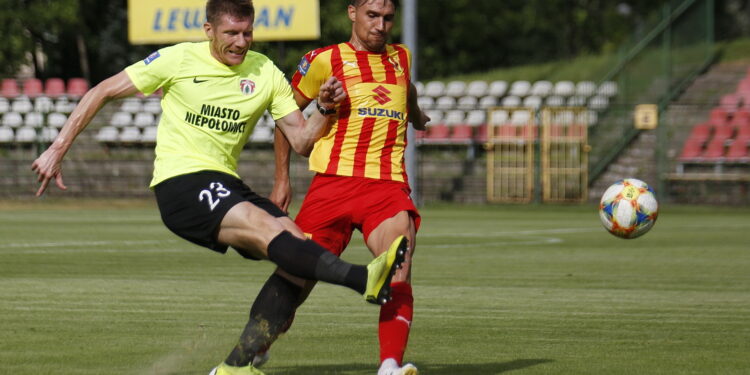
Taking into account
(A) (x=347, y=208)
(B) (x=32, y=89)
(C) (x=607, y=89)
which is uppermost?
(B) (x=32, y=89)

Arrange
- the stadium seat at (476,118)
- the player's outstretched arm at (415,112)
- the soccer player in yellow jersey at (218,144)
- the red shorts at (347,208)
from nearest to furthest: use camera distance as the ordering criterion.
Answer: the soccer player in yellow jersey at (218,144), the red shorts at (347,208), the player's outstretched arm at (415,112), the stadium seat at (476,118)

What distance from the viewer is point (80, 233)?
18.7 metres

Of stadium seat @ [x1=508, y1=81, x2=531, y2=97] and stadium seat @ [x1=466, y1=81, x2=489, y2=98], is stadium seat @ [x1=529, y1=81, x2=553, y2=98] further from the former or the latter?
stadium seat @ [x1=466, y1=81, x2=489, y2=98]

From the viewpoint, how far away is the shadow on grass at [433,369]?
6.72 metres

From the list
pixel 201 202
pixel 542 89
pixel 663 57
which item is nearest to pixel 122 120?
pixel 542 89

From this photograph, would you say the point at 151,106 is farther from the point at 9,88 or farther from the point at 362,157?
the point at 362,157

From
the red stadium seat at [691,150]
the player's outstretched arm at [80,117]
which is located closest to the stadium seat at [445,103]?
the red stadium seat at [691,150]

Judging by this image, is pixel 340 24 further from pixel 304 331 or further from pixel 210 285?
pixel 304 331

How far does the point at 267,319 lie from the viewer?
6211 mm

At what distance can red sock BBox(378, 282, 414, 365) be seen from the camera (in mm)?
6180

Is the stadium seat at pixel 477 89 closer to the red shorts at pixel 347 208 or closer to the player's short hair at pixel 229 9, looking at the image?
the red shorts at pixel 347 208

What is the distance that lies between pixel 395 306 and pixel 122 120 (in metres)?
30.3

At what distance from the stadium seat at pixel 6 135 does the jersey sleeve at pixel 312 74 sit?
28402 mm

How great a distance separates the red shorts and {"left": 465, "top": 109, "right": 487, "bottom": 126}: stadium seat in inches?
1031
